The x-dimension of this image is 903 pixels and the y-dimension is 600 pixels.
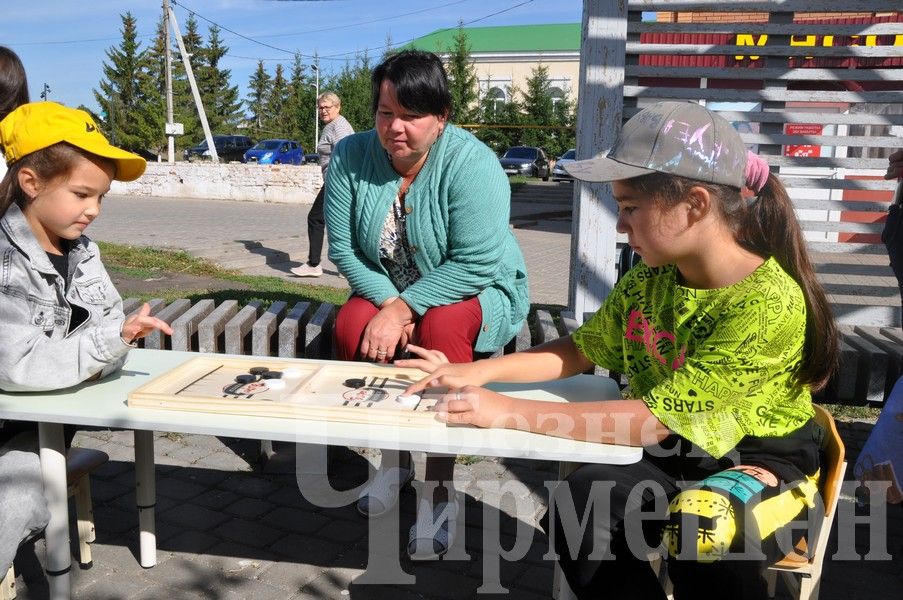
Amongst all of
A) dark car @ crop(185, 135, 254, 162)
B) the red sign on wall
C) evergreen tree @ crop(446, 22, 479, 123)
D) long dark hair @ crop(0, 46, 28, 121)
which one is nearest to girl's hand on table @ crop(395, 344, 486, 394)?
long dark hair @ crop(0, 46, 28, 121)

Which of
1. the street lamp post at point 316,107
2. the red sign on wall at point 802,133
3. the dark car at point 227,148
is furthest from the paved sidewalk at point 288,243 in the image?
the street lamp post at point 316,107

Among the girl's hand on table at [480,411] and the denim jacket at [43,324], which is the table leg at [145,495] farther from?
the girl's hand on table at [480,411]

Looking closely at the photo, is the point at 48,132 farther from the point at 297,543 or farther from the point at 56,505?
the point at 297,543

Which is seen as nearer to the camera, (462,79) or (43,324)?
(43,324)

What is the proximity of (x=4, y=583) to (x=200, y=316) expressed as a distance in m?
1.54

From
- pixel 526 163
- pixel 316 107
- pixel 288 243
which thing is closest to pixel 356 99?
pixel 316 107

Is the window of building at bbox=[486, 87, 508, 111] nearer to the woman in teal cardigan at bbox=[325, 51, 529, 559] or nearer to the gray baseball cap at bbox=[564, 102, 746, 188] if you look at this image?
the woman in teal cardigan at bbox=[325, 51, 529, 559]

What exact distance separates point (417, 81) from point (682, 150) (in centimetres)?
132

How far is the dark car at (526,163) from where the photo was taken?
115 feet

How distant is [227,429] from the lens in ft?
6.35

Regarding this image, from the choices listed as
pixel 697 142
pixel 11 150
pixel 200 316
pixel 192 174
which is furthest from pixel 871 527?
pixel 192 174

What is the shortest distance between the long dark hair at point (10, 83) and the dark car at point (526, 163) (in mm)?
31871

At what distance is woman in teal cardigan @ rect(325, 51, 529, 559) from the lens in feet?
9.94

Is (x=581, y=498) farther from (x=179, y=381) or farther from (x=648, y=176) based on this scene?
(x=179, y=381)
